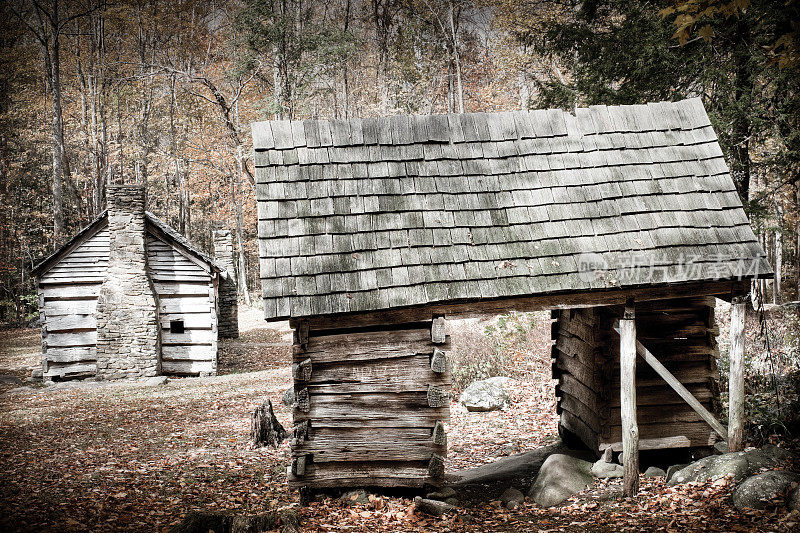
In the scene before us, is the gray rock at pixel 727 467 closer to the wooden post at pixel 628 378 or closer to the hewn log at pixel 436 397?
the wooden post at pixel 628 378

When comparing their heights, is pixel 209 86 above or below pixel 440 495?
above

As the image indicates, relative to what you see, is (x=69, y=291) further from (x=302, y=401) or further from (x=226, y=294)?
(x=302, y=401)

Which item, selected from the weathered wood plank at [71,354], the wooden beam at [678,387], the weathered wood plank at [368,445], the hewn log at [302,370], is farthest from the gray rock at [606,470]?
the weathered wood plank at [71,354]

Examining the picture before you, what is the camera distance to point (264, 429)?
10.8 metres

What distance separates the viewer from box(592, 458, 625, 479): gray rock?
25.9 ft

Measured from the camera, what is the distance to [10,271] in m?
26.2

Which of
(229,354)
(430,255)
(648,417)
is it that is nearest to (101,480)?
(430,255)

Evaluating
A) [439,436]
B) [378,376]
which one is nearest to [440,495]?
[439,436]

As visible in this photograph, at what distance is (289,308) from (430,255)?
1972 millimetres

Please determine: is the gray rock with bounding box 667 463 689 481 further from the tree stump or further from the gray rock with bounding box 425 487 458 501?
the tree stump

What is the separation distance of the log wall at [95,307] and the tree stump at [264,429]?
9.05 m

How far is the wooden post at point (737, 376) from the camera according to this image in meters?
7.46

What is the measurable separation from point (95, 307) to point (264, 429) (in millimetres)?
10875

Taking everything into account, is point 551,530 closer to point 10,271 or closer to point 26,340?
point 26,340
